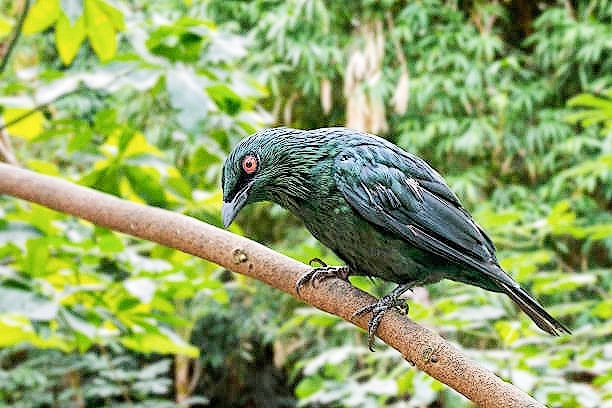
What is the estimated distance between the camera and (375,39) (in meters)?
3.95

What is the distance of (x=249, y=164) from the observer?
0.83 meters

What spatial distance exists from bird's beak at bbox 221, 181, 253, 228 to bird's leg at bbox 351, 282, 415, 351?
0.18 metres

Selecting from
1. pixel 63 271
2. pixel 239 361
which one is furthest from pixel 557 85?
pixel 63 271

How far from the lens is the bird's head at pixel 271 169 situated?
82cm

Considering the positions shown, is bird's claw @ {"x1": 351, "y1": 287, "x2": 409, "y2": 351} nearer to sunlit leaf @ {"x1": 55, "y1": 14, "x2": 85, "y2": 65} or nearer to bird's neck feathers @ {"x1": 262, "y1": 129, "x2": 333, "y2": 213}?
bird's neck feathers @ {"x1": 262, "y1": 129, "x2": 333, "y2": 213}

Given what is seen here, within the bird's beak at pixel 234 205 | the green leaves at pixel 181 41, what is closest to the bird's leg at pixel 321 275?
the bird's beak at pixel 234 205

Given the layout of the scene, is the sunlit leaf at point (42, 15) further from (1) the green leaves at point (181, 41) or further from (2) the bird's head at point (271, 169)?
(2) the bird's head at point (271, 169)

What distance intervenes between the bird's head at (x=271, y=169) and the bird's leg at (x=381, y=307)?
0.15 meters

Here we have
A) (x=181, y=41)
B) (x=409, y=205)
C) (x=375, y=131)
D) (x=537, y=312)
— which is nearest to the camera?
(x=537, y=312)

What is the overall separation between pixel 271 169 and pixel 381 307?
20 cm

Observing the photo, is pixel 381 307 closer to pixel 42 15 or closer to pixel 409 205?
pixel 409 205

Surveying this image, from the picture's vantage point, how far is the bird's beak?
79cm

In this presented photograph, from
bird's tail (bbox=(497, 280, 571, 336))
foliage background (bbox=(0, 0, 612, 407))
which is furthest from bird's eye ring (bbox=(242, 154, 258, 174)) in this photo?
foliage background (bbox=(0, 0, 612, 407))

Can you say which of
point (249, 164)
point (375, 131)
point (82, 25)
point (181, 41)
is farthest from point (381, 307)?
point (375, 131)
